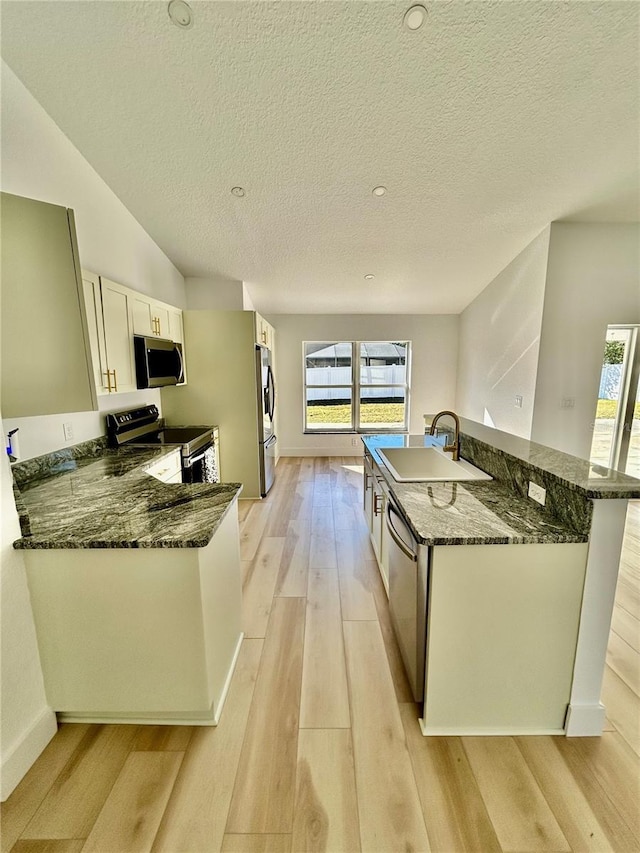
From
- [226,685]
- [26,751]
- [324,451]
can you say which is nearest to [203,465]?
[226,685]

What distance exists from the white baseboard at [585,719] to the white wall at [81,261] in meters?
2.09

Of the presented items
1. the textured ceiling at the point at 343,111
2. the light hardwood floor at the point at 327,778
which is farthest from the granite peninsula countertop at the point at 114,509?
the textured ceiling at the point at 343,111

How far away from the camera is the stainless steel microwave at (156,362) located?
2605 mm

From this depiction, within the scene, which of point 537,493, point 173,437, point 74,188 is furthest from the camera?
point 173,437

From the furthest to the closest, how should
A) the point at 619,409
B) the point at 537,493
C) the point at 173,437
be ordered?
the point at 619,409, the point at 173,437, the point at 537,493

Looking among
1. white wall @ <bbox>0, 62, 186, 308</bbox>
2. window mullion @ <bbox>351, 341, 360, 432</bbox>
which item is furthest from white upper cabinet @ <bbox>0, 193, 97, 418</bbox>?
window mullion @ <bbox>351, 341, 360, 432</bbox>

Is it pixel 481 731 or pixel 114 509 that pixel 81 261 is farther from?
pixel 481 731

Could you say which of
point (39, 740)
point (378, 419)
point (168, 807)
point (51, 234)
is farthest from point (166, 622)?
point (378, 419)

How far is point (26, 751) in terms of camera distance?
1.22 m

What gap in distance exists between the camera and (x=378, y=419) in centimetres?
583

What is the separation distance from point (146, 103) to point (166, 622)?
271 centimetres

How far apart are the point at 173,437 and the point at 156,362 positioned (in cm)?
72

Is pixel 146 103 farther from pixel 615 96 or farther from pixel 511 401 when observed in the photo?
pixel 511 401

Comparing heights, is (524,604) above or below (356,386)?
below
